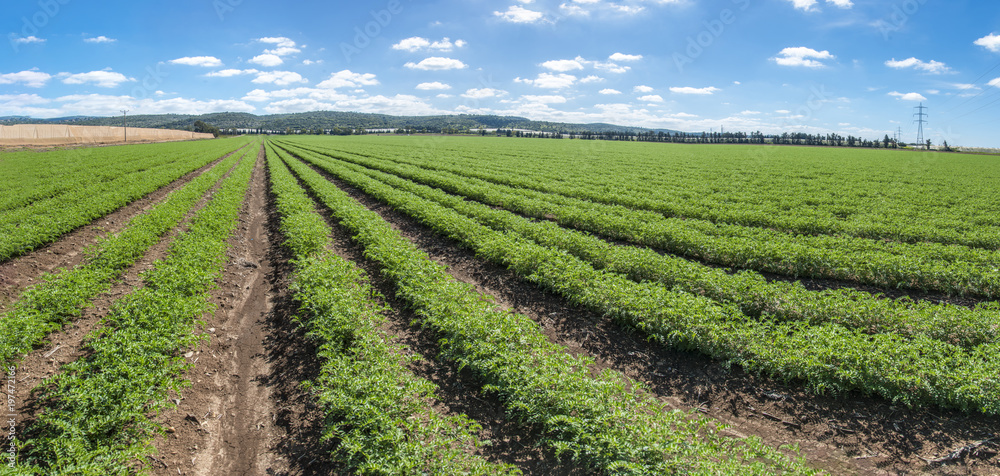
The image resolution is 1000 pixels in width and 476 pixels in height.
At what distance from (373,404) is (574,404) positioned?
100 inches

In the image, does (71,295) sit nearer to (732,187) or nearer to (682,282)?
(682,282)

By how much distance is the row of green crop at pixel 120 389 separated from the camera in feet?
14.4

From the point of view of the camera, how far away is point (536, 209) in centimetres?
1800

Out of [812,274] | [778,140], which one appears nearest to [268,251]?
[812,274]

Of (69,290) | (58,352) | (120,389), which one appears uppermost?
(69,290)

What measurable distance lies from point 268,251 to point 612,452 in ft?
42.6

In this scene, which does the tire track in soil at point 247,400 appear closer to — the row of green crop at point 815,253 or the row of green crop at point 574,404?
the row of green crop at point 574,404

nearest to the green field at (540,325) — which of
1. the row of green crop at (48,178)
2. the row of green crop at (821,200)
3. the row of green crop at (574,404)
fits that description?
the row of green crop at (574,404)

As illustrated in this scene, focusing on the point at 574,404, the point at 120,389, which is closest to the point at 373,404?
the point at 574,404

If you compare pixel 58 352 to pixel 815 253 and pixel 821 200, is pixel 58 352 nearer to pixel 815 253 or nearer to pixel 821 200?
pixel 815 253

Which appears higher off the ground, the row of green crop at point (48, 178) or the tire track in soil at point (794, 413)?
the row of green crop at point (48, 178)

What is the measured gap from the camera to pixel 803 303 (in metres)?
8.16

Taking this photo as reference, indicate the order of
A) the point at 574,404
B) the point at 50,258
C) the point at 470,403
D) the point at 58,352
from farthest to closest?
the point at 50,258 → the point at 58,352 → the point at 470,403 → the point at 574,404

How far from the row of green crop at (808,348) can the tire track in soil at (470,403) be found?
10.4 feet
